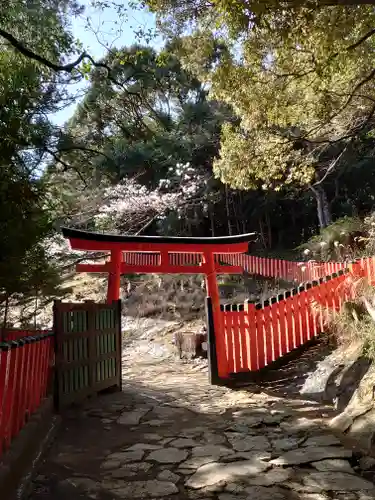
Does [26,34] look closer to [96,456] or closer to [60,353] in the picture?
[60,353]

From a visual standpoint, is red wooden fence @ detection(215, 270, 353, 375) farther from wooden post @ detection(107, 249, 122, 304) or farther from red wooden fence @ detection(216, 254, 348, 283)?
red wooden fence @ detection(216, 254, 348, 283)

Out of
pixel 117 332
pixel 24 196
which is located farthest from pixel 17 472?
pixel 117 332

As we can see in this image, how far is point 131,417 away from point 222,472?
7.59ft

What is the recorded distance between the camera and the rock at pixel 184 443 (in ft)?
14.9

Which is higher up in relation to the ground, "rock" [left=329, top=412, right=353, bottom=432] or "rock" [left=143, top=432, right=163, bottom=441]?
"rock" [left=329, top=412, right=353, bottom=432]

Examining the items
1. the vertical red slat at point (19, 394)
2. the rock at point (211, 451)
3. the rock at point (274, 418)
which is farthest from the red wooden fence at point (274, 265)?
the vertical red slat at point (19, 394)

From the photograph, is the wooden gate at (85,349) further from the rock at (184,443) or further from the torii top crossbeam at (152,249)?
the rock at (184,443)

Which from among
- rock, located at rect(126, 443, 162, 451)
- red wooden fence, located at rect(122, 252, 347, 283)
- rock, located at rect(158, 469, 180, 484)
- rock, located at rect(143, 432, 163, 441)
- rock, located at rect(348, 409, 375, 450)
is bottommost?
rock, located at rect(143, 432, 163, 441)

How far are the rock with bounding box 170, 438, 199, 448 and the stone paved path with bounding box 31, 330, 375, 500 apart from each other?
0.03 feet

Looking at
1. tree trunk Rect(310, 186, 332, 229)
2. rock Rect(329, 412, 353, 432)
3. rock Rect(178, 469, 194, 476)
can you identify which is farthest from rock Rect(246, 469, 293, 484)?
tree trunk Rect(310, 186, 332, 229)

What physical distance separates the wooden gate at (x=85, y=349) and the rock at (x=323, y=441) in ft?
9.84

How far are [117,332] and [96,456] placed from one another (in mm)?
3229

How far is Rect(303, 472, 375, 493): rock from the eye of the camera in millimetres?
3324

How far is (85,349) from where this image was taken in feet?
20.8
